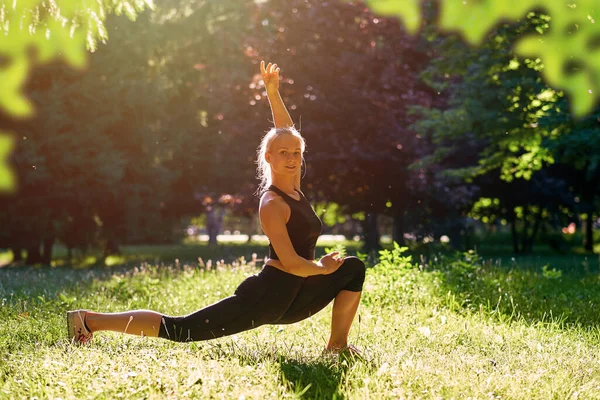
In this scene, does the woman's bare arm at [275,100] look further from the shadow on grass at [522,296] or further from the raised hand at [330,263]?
the shadow on grass at [522,296]

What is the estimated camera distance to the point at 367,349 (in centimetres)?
584

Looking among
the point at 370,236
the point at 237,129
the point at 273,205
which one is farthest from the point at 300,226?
the point at 370,236

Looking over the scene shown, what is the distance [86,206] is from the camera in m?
19.0

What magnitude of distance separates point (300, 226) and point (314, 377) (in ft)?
3.69

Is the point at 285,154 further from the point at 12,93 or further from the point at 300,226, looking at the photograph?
the point at 12,93

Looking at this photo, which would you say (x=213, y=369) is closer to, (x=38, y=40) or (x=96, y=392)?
(x=96, y=392)

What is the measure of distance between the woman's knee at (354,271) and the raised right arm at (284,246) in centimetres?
25

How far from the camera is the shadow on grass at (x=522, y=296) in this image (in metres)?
7.92

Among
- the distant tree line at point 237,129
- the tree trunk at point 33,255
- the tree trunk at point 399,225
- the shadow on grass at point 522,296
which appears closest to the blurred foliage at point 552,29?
the shadow on grass at point 522,296

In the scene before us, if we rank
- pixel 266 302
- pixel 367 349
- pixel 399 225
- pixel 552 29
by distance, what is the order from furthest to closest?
1. pixel 399 225
2. pixel 367 349
3. pixel 266 302
4. pixel 552 29

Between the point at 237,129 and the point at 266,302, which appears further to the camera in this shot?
the point at 237,129

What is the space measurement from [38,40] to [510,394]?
3.98 metres

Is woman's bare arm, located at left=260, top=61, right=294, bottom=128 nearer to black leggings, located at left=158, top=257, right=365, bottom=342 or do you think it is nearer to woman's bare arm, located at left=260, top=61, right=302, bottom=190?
woman's bare arm, located at left=260, top=61, right=302, bottom=190

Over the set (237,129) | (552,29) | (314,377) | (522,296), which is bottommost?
(522,296)
